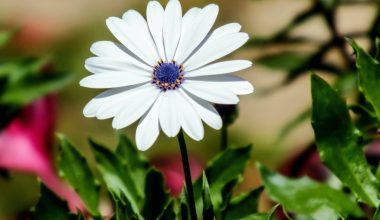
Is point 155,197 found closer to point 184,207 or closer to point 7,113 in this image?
point 184,207

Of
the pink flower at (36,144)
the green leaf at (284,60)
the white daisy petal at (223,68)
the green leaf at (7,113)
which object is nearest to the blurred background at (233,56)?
the green leaf at (284,60)

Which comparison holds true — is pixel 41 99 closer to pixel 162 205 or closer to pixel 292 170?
pixel 292 170

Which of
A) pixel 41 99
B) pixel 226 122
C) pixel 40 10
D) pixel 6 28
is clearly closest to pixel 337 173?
pixel 226 122

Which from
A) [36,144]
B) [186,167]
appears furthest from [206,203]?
[36,144]

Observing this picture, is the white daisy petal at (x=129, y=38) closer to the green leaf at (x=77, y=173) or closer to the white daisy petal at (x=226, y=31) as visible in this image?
the white daisy petal at (x=226, y=31)

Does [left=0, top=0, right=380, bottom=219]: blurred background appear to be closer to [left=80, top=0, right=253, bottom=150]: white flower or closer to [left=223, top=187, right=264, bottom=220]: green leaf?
[left=223, top=187, right=264, bottom=220]: green leaf
